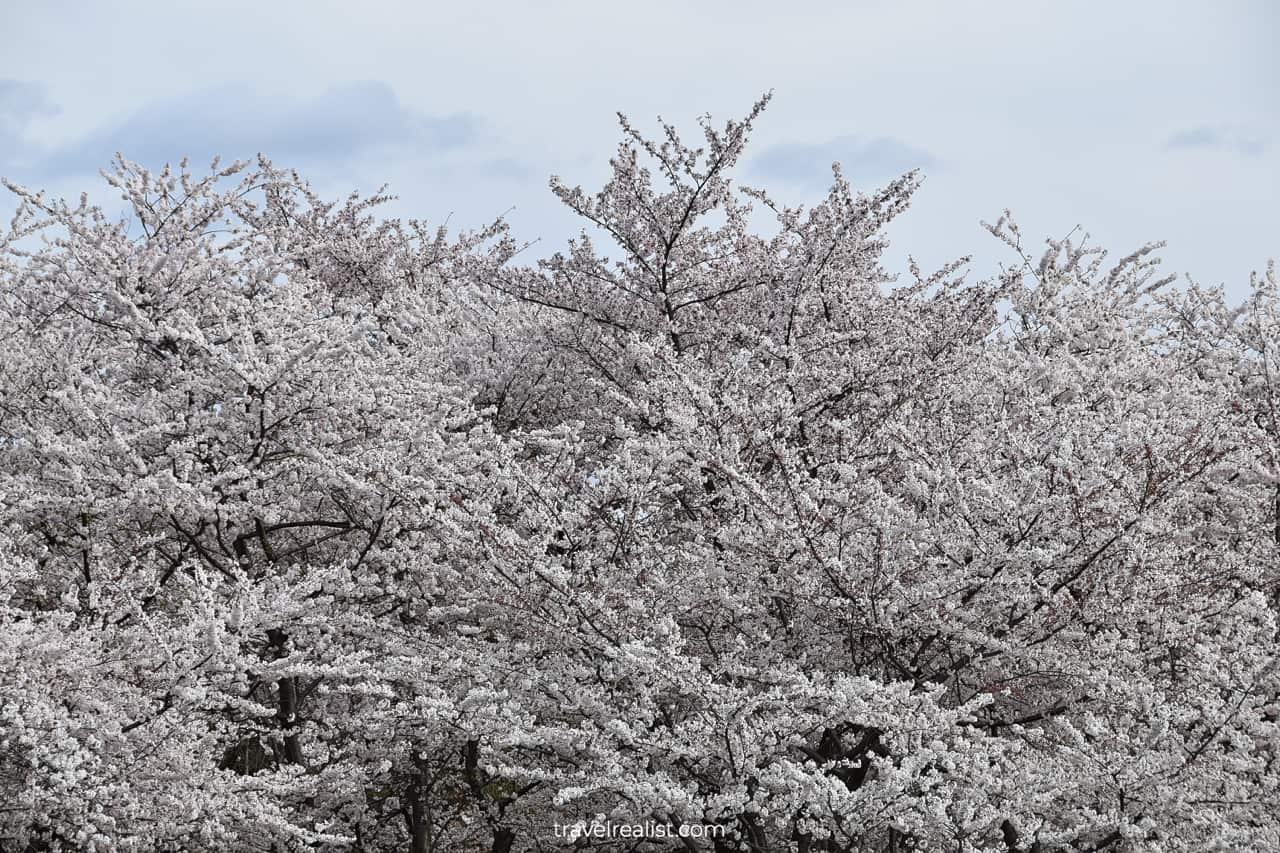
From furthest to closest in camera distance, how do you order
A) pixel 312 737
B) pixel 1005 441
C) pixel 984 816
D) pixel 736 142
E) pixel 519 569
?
pixel 736 142
pixel 312 737
pixel 1005 441
pixel 519 569
pixel 984 816

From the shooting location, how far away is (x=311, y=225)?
17.6 meters

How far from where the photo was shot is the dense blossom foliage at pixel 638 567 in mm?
6535

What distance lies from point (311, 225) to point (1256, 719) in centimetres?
1469

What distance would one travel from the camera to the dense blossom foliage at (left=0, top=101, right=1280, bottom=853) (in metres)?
6.54

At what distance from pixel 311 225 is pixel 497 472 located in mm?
11306

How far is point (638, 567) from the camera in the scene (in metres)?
7.55

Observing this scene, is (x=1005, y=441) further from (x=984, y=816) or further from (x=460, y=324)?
(x=460, y=324)

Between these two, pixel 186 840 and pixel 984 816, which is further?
pixel 186 840

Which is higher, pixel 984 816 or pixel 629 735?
pixel 629 735

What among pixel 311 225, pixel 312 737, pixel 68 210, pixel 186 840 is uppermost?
pixel 311 225

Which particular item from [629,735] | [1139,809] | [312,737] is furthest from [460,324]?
[1139,809]

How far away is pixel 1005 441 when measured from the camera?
7.88m

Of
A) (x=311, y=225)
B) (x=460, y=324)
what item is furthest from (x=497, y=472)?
(x=311, y=225)

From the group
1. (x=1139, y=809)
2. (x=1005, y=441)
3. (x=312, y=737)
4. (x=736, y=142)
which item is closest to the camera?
(x=1139, y=809)
